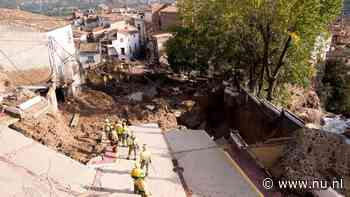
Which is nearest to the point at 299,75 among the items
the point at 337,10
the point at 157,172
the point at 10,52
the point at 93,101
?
the point at 337,10

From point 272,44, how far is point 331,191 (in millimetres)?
9440

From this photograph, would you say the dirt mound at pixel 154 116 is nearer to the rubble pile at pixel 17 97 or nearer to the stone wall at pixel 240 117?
the stone wall at pixel 240 117

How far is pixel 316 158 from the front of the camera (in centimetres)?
977

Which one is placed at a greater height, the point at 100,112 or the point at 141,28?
the point at 141,28

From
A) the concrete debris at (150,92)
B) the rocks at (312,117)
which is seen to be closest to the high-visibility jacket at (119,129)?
the rocks at (312,117)

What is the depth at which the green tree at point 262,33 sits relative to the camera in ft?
47.2

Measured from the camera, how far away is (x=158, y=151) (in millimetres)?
12914

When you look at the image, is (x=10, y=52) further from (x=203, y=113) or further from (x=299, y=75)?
(x=299, y=75)

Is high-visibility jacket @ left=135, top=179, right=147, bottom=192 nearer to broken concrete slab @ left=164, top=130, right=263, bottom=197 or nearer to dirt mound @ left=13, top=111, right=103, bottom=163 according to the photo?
broken concrete slab @ left=164, top=130, right=263, bottom=197

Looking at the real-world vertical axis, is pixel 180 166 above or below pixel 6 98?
below

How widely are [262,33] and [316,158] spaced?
7960 mm

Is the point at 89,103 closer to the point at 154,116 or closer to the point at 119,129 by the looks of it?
the point at 154,116

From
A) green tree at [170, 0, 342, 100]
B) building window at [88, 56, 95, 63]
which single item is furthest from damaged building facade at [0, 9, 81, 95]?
building window at [88, 56, 95, 63]

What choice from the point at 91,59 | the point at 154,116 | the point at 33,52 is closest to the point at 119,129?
the point at 154,116
